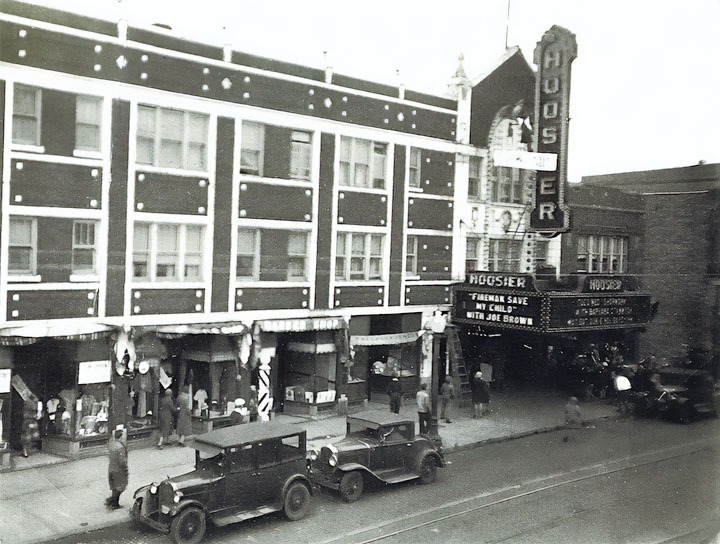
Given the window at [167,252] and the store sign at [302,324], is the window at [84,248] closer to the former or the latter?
the window at [167,252]

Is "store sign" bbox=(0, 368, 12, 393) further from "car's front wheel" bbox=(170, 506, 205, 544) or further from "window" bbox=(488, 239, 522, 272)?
"window" bbox=(488, 239, 522, 272)

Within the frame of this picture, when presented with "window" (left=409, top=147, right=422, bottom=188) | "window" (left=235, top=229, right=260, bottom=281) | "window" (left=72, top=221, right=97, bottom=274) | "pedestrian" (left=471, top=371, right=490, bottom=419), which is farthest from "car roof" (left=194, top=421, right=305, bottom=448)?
"window" (left=409, top=147, right=422, bottom=188)

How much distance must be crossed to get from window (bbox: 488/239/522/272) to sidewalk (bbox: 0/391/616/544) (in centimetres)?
595

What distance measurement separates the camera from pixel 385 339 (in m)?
20.4

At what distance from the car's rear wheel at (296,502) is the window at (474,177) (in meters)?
12.6

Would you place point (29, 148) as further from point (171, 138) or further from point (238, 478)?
point (238, 478)

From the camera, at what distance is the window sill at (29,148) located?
1176cm

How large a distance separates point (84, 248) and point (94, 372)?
2818 millimetres

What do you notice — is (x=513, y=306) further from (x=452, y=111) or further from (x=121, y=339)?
(x=121, y=339)

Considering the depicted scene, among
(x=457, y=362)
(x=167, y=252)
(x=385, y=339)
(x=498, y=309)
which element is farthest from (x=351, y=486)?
(x=498, y=309)

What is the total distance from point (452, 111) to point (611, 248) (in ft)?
25.2

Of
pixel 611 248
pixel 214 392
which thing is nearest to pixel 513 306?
pixel 611 248

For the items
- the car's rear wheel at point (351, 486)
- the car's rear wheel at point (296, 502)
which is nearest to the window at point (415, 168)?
the car's rear wheel at point (351, 486)

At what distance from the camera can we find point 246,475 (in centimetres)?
1172
